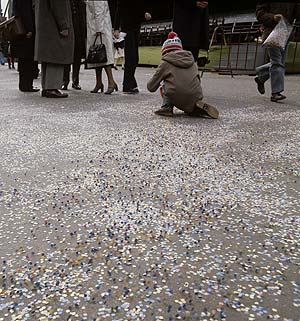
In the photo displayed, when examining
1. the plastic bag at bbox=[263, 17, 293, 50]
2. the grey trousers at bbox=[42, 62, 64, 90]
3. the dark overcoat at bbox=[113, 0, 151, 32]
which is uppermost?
the dark overcoat at bbox=[113, 0, 151, 32]

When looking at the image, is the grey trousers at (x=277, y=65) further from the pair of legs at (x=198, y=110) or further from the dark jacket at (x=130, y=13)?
the dark jacket at (x=130, y=13)

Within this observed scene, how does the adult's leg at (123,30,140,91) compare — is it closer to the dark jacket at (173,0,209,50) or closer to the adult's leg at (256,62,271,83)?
the dark jacket at (173,0,209,50)

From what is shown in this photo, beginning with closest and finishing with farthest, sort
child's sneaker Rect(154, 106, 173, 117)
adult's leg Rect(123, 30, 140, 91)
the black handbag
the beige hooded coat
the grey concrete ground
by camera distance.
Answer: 1. the grey concrete ground
2. the beige hooded coat
3. child's sneaker Rect(154, 106, 173, 117)
4. the black handbag
5. adult's leg Rect(123, 30, 140, 91)

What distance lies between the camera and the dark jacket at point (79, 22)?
398 cm

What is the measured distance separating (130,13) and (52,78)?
101 cm

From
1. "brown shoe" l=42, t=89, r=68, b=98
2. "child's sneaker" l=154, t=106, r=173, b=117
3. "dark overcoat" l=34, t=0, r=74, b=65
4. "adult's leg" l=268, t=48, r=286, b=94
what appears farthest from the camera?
"brown shoe" l=42, t=89, r=68, b=98

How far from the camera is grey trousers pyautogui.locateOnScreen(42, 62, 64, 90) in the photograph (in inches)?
139

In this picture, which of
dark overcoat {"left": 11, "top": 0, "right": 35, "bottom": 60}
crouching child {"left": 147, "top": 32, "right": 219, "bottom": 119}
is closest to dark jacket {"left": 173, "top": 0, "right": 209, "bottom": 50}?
crouching child {"left": 147, "top": 32, "right": 219, "bottom": 119}

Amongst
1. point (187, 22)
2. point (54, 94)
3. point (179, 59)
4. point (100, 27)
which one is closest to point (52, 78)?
point (54, 94)

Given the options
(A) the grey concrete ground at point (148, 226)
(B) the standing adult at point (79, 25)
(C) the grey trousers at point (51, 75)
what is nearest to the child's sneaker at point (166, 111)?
(A) the grey concrete ground at point (148, 226)

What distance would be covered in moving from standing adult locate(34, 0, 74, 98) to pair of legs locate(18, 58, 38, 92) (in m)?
0.50

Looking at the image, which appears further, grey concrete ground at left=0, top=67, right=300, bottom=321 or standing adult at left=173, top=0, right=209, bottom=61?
standing adult at left=173, top=0, right=209, bottom=61

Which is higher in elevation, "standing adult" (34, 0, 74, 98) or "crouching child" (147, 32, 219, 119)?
"standing adult" (34, 0, 74, 98)

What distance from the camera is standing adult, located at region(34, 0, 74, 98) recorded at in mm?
3352
